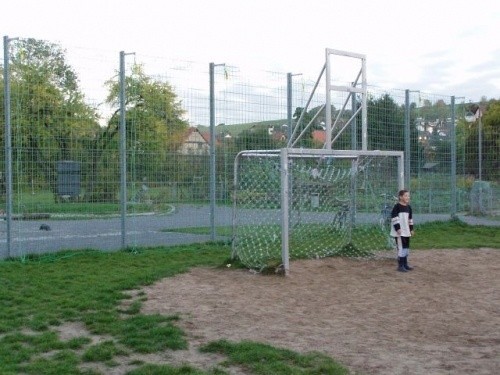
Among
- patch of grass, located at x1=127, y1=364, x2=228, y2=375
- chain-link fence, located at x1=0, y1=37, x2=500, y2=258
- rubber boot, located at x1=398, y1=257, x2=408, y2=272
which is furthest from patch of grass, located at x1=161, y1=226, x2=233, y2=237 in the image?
patch of grass, located at x1=127, y1=364, x2=228, y2=375

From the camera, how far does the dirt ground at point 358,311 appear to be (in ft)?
21.3

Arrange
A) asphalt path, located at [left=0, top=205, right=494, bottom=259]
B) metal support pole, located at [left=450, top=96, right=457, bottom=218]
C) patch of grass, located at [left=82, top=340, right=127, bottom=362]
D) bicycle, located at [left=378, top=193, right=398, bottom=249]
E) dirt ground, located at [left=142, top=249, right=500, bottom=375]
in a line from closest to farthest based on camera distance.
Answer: patch of grass, located at [left=82, top=340, right=127, bottom=362], dirt ground, located at [left=142, top=249, right=500, bottom=375], asphalt path, located at [left=0, top=205, right=494, bottom=259], bicycle, located at [left=378, top=193, right=398, bottom=249], metal support pole, located at [left=450, top=96, right=457, bottom=218]

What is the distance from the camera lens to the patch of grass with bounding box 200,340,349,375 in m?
5.92

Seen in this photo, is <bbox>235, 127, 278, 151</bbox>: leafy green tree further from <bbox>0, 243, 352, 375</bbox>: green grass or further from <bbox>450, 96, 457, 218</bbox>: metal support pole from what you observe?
<bbox>450, 96, 457, 218</bbox>: metal support pole

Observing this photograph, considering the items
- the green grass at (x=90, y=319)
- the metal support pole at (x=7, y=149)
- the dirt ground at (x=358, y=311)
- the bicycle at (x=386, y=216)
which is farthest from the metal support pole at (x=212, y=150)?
the metal support pole at (x=7, y=149)

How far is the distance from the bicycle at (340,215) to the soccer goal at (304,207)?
2 cm

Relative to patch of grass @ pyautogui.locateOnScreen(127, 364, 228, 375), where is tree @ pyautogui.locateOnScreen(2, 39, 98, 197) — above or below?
above

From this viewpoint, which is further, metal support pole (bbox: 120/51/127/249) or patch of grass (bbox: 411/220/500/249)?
patch of grass (bbox: 411/220/500/249)

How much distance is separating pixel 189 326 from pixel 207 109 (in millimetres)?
7909

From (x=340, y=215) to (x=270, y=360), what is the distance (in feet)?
26.7

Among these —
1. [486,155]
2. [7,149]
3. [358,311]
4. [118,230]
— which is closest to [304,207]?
[118,230]

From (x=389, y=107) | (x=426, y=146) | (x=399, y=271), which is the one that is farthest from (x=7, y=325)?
(x=426, y=146)

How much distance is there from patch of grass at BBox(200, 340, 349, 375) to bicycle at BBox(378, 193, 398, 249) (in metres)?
7.86

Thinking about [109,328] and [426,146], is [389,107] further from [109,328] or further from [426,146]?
[109,328]
